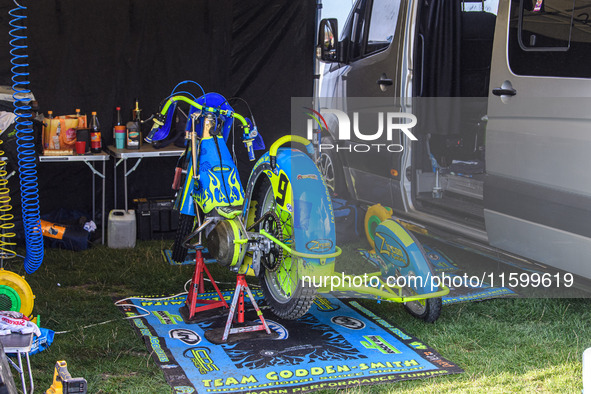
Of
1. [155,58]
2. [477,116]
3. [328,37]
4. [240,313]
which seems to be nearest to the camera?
[240,313]

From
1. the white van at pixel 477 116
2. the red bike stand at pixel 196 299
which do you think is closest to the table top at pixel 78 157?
the red bike stand at pixel 196 299

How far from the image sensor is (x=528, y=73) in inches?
153

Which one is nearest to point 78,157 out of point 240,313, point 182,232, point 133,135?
point 133,135

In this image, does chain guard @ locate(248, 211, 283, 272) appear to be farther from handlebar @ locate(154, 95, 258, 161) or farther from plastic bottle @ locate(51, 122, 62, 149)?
plastic bottle @ locate(51, 122, 62, 149)

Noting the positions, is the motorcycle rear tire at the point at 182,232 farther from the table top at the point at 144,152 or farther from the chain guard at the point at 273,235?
the table top at the point at 144,152

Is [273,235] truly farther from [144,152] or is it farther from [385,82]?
[144,152]

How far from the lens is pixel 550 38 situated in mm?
3779

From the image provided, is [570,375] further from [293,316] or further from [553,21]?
[553,21]

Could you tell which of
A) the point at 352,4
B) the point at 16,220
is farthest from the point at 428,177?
the point at 16,220

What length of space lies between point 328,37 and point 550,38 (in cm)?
195

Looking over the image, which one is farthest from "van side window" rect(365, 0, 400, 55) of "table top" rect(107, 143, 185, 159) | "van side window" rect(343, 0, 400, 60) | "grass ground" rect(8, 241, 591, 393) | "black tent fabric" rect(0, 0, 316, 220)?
"grass ground" rect(8, 241, 591, 393)

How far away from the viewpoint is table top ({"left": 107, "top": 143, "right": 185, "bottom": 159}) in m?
5.41

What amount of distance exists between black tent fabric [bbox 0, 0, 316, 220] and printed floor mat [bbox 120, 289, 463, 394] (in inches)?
87.7

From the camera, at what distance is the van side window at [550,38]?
11.7 feet
